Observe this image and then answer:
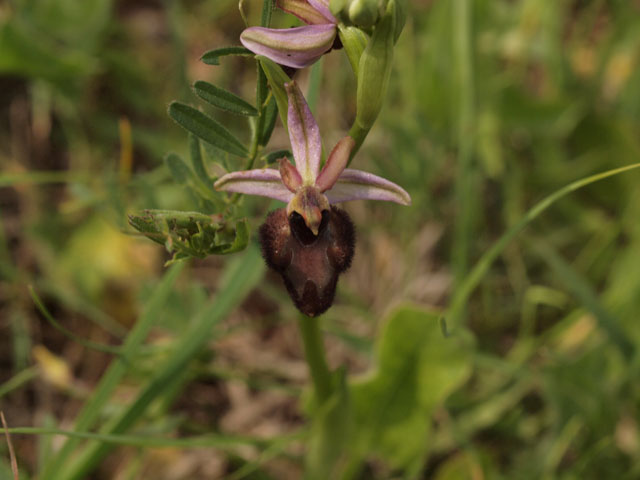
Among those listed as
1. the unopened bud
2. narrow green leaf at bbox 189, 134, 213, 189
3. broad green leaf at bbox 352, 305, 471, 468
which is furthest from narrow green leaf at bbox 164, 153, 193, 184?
broad green leaf at bbox 352, 305, 471, 468

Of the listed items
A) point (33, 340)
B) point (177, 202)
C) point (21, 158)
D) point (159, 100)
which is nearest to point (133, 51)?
point (159, 100)

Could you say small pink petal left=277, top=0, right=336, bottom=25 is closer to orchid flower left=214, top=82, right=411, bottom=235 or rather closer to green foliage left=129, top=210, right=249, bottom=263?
orchid flower left=214, top=82, right=411, bottom=235

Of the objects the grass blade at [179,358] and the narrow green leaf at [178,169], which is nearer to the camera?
the narrow green leaf at [178,169]

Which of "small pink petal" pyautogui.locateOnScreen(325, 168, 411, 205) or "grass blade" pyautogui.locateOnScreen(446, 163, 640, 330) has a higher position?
"small pink petal" pyautogui.locateOnScreen(325, 168, 411, 205)

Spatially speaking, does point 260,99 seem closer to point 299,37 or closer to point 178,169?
point 299,37

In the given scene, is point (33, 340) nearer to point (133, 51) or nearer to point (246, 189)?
point (133, 51)

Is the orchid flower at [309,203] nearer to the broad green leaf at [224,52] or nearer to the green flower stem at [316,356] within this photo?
the broad green leaf at [224,52]

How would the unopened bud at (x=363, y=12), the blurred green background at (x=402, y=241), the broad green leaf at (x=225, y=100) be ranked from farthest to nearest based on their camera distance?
1. the blurred green background at (x=402, y=241)
2. the broad green leaf at (x=225, y=100)
3. the unopened bud at (x=363, y=12)

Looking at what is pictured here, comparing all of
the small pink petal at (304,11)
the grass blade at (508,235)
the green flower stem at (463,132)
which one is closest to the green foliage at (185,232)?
the small pink petal at (304,11)
